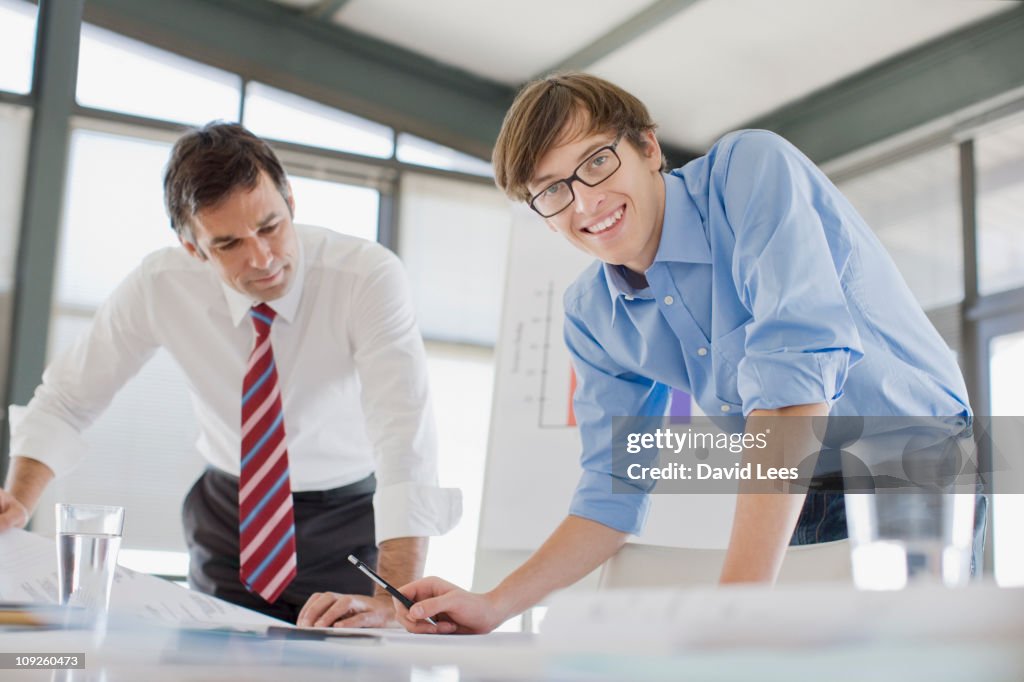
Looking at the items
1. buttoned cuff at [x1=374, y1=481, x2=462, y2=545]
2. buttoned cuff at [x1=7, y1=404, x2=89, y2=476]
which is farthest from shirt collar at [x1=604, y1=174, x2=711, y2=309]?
buttoned cuff at [x1=7, y1=404, x2=89, y2=476]

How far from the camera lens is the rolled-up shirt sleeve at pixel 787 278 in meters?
0.89

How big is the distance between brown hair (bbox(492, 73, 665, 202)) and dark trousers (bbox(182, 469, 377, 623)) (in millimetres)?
880

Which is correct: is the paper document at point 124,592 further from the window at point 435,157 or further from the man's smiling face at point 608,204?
the window at point 435,157

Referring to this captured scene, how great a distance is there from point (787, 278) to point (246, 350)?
49.2 inches

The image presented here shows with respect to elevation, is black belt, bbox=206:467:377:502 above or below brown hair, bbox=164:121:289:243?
below

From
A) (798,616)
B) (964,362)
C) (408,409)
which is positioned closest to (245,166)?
(408,409)

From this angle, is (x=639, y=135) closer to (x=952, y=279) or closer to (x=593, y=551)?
(x=593, y=551)

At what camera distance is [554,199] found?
122 cm

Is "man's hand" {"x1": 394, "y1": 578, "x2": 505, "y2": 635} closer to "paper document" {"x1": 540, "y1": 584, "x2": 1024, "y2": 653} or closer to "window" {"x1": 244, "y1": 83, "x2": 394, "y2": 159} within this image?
"paper document" {"x1": 540, "y1": 584, "x2": 1024, "y2": 653}

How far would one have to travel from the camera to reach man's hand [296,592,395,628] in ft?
4.11

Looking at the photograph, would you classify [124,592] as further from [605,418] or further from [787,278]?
[787,278]

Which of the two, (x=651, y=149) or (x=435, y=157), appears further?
(x=435, y=157)

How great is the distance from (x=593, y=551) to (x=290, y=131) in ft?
12.0

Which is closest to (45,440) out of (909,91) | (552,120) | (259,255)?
(259,255)
